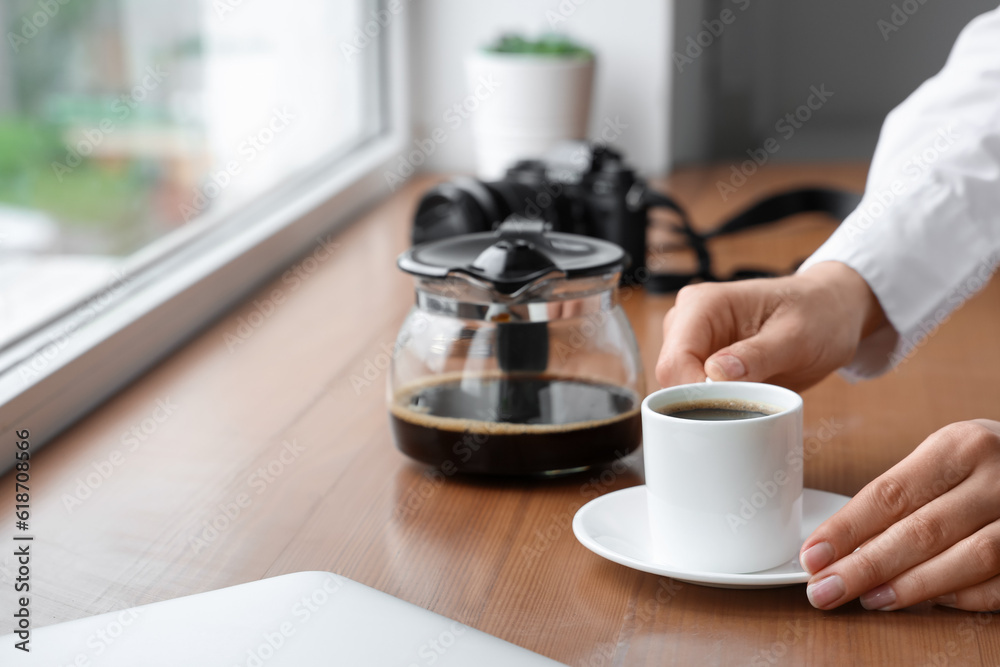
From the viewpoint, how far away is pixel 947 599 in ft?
1.93

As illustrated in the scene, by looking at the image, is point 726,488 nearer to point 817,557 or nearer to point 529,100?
point 817,557

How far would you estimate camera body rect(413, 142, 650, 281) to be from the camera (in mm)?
1326

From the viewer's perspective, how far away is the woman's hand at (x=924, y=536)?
58 cm

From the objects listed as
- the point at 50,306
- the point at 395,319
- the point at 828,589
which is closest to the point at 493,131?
the point at 395,319

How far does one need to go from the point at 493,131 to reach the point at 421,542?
136 centimetres

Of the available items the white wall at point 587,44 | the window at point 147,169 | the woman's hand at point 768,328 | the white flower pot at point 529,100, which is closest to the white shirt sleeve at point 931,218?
the woman's hand at point 768,328

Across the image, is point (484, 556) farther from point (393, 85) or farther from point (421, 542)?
point (393, 85)

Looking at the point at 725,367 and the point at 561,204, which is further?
the point at 561,204

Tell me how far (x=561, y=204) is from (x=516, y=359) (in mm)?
610

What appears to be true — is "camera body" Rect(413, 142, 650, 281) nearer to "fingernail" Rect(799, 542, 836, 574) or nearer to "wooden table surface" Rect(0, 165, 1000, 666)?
"wooden table surface" Rect(0, 165, 1000, 666)

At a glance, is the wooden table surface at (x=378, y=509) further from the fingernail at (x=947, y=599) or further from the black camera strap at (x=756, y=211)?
the black camera strap at (x=756, y=211)

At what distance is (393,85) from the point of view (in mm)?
2176

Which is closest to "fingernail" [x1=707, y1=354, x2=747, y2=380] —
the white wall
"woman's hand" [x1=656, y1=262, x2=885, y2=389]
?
"woman's hand" [x1=656, y1=262, x2=885, y2=389]

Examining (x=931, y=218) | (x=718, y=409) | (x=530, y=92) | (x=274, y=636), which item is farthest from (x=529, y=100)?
(x=274, y=636)
